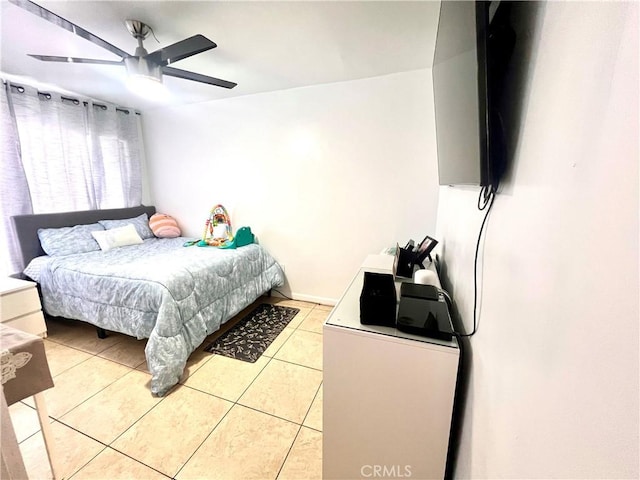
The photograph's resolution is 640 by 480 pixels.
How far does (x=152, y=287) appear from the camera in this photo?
1841 millimetres

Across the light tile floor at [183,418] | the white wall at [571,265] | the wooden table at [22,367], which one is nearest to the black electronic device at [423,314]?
the white wall at [571,265]

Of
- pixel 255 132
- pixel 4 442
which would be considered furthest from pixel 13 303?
pixel 255 132

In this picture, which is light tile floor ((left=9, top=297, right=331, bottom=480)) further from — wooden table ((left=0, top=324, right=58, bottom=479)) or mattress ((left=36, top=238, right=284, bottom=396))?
wooden table ((left=0, top=324, right=58, bottom=479))

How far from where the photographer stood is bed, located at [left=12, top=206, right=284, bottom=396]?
1.79m

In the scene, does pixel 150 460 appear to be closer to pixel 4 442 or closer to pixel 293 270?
pixel 4 442

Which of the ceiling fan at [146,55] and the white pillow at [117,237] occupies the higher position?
the ceiling fan at [146,55]

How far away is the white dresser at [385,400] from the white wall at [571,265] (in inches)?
9.0

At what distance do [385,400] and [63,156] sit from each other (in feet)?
12.6

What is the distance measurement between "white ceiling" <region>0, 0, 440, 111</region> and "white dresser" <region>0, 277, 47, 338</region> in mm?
1817

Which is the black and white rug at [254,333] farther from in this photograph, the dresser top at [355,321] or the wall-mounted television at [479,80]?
the wall-mounted television at [479,80]

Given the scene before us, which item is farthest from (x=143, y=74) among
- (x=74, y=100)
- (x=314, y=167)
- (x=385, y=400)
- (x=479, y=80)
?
(x=385, y=400)

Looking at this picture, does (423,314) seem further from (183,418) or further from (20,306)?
(20,306)

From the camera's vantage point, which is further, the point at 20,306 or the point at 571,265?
the point at 20,306

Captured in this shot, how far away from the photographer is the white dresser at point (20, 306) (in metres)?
1.97
